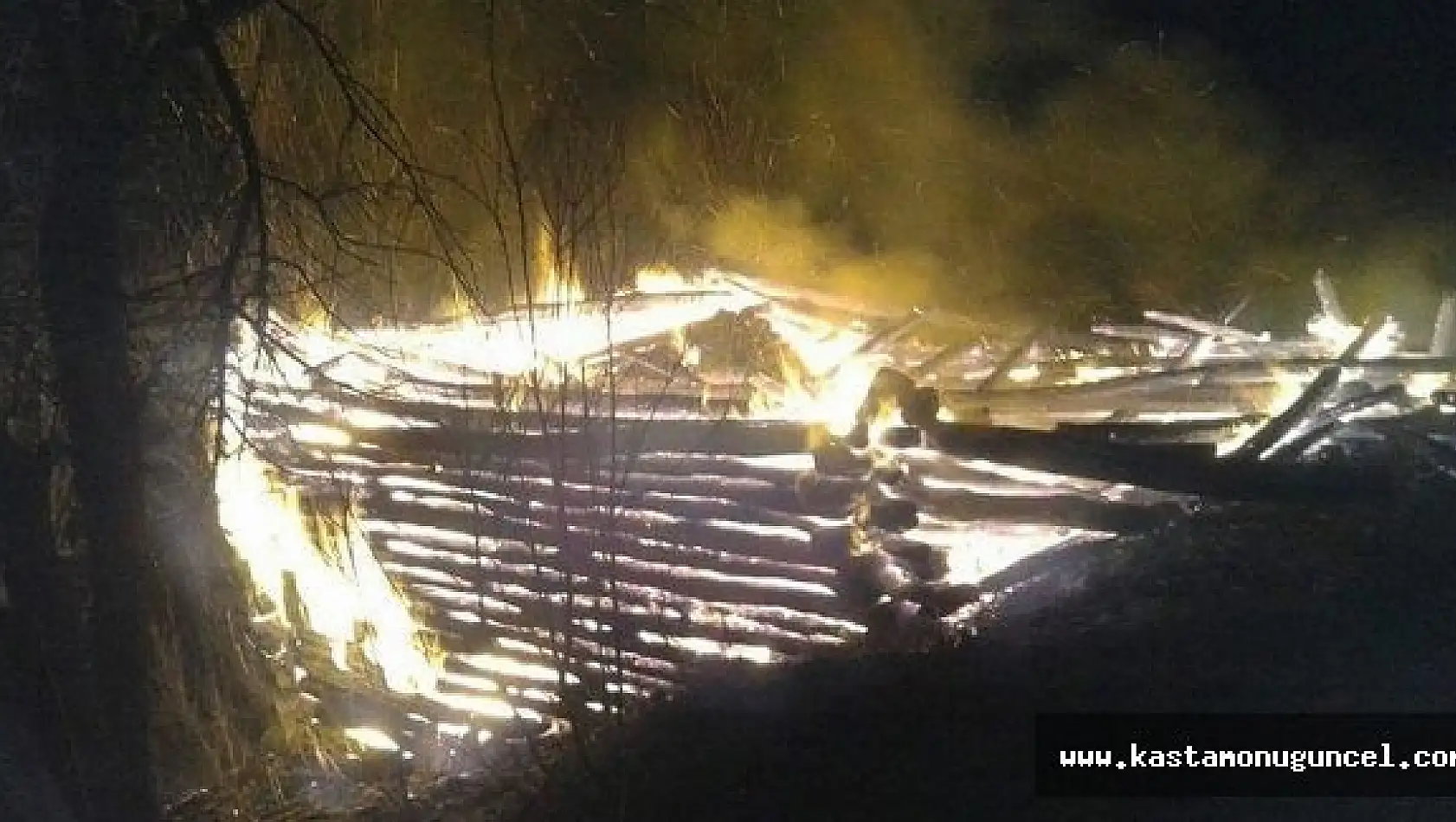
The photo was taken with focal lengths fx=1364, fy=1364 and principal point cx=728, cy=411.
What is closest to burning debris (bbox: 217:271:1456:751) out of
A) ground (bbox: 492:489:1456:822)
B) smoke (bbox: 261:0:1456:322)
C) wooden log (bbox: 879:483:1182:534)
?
wooden log (bbox: 879:483:1182:534)

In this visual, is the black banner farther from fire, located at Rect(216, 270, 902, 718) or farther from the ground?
fire, located at Rect(216, 270, 902, 718)

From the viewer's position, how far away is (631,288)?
30.1 feet

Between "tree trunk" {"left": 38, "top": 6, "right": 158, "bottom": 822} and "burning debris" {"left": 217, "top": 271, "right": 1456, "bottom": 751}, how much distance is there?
0.45m

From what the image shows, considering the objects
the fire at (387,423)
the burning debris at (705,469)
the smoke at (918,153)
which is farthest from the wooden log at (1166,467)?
the smoke at (918,153)

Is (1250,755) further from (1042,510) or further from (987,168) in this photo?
(987,168)

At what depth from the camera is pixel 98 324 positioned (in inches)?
175

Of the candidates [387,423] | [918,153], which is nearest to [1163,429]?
[387,423]

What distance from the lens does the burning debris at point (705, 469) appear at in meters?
5.78

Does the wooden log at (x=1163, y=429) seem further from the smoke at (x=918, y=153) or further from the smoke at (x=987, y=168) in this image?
the smoke at (x=987, y=168)

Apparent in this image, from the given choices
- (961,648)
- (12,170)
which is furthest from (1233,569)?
(12,170)

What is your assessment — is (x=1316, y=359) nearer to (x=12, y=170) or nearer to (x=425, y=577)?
(x=425, y=577)

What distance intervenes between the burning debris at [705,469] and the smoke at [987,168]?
95 cm

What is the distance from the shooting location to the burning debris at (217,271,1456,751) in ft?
19.0

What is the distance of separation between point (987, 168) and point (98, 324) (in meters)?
6.73
